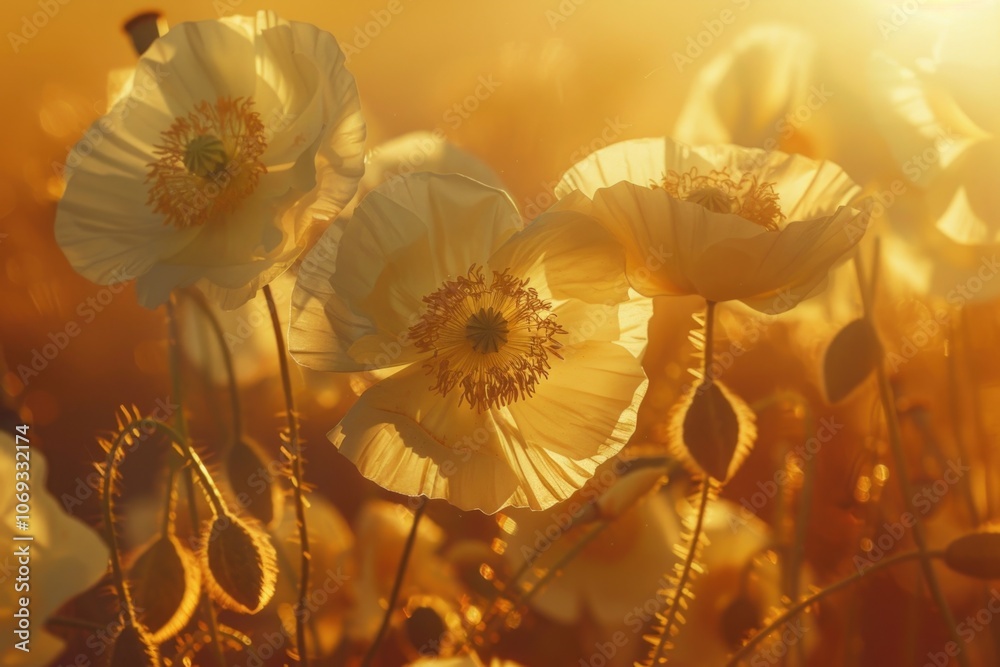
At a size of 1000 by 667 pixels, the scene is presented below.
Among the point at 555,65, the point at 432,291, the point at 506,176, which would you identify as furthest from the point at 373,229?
the point at 555,65

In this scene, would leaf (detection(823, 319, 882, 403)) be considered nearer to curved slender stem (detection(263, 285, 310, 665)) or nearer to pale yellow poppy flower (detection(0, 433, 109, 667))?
curved slender stem (detection(263, 285, 310, 665))

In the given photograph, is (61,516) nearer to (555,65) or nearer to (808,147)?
(555,65)

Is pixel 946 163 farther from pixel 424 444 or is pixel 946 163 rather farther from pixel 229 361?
pixel 229 361

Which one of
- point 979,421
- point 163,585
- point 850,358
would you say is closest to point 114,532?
point 163,585

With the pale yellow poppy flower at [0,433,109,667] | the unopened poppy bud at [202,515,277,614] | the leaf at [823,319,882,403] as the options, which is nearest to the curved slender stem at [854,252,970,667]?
the leaf at [823,319,882,403]

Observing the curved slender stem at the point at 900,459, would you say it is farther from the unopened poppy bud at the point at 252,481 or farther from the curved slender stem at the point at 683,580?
the unopened poppy bud at the point at 252,481

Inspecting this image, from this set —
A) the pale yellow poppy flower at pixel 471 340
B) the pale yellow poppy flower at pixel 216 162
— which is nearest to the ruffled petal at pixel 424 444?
the pale yellow poppy flower at pixel 471 340
